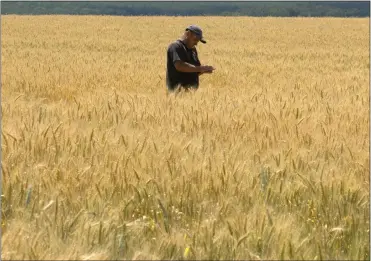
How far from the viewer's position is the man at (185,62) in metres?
5.17

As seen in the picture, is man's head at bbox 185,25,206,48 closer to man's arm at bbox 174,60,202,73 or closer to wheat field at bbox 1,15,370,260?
man's arm at bbox 174,60,202,73

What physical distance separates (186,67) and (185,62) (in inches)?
2.9

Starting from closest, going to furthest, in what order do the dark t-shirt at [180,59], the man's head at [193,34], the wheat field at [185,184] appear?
the wheat field at [185,184] → the man's head at [193,34] → the dark t-shirt at [180,59]

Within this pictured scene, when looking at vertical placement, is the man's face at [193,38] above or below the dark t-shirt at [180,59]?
above

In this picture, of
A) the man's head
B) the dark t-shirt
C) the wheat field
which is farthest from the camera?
the dark t-shirt

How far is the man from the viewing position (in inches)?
204

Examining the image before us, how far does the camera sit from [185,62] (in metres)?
5.23

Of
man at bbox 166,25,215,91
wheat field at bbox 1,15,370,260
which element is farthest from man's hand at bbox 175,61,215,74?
wheat field at bbox 1,15,370,260

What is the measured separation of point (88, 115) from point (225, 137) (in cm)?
110

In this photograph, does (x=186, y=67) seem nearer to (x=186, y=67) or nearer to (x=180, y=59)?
(x=186, y=67)

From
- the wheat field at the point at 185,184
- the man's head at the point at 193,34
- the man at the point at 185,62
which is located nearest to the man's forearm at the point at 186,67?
the man at the point at 185,62

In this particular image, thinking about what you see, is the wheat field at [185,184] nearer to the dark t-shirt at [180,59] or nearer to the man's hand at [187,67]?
the man's hand at [187,67]

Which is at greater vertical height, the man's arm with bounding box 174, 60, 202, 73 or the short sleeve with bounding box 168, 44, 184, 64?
the short sleeve with bounding box 168, 44, 184, 64

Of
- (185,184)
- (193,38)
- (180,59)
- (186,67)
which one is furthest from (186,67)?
(185,184)
